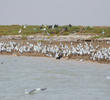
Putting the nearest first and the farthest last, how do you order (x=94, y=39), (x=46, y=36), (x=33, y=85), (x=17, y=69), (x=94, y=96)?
(x=94, y=96)
(x=33, y=85)
(x=17, y=69)
(x=94, y=39)
(x=46, y=36)

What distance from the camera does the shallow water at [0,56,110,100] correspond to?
1256 centimetres

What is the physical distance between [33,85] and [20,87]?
→ 0.53 m

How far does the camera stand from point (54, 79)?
15500mm

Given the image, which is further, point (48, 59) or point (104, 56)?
point (48, 59)

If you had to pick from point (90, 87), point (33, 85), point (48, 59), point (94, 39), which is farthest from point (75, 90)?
point (94, 39)

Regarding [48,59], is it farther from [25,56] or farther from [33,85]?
[33,85]

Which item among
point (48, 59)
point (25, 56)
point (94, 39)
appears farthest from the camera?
point (94, 39)

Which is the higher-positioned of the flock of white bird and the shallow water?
the flock of white bird

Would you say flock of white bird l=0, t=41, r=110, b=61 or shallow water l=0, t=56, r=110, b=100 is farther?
flock of white bird l=0, t=41, r=110, b=61

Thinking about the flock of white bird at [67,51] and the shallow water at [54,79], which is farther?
the flock of white bird at [67,51]

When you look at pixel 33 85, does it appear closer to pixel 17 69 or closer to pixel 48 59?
pixel 17 69

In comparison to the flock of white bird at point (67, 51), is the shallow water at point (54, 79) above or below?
below

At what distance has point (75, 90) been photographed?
13.2 metres

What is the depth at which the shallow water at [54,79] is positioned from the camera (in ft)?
41.2
